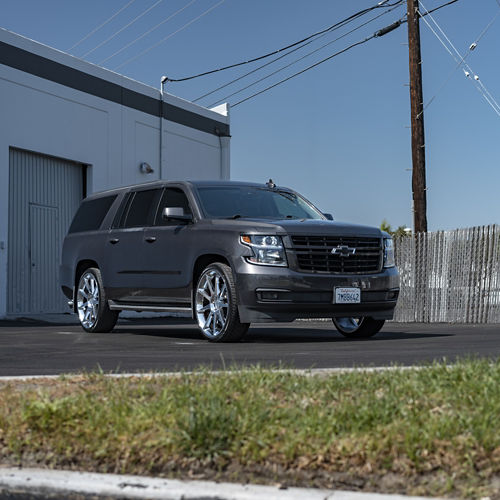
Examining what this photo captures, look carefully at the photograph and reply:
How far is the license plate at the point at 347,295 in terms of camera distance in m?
10.3

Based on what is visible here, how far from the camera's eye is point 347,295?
10367 millimetres

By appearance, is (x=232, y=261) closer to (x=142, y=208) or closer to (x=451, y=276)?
(x=142, y=208)

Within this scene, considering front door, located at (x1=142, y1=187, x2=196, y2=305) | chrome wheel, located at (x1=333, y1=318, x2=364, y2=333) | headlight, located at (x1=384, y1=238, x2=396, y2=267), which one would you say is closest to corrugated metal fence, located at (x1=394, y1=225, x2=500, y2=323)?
chrome wheel, located at (x1=333, y1=318, x2=364, y2=333)

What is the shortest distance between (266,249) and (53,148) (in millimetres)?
12216

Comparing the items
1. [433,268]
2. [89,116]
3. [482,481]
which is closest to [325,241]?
[482,481]

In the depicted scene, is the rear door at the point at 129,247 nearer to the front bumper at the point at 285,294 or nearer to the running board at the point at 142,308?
the running board at the point at 142,308

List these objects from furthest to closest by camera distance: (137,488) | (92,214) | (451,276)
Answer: (451,276)
(92,214)
(137,488)

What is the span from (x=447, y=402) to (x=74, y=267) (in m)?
9.30

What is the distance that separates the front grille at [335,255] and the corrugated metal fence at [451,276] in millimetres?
6472

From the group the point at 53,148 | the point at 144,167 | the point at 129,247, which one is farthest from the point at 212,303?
the point at 144,167

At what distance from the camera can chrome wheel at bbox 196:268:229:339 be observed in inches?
405

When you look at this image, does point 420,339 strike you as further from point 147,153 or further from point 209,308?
point 147,153

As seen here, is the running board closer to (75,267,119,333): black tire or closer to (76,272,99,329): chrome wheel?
(75,267,119,333): black tire

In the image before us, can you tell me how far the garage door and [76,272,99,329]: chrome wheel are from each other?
7.39m
